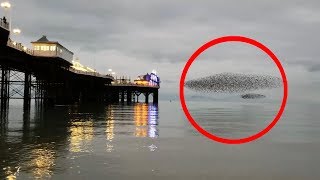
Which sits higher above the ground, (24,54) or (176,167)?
(24,54)

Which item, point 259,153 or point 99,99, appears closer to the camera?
point 259,153

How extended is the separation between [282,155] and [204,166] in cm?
866

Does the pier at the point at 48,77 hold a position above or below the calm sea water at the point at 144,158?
above

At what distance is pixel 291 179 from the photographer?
68.9 ft

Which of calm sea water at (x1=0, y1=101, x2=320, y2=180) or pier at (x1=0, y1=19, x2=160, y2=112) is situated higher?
pier at (x1=0, y1=19, x2=160, y2=112)

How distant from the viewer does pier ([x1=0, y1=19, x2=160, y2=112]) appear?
69.6m

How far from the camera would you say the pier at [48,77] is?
6962 centimetres

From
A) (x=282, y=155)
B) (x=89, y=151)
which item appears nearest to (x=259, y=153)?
(x=282, y=155)

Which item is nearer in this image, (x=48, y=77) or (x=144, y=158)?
(x=144, y=158)

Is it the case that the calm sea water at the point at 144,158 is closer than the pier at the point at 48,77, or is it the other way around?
the calm sea water at the point at 144,158

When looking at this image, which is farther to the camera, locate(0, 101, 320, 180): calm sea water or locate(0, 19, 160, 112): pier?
locate(0, 19, 160, 112): pier

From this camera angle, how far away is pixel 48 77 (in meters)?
95.2

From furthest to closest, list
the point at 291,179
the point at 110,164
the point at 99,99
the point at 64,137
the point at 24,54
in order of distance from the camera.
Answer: the point at 99,99 < the point at 24,54 < the point at 64,137 < the point at 110,164 < the point at 291,179

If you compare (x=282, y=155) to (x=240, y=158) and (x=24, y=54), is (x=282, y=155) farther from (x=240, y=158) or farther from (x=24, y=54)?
(x=24, y=54)
